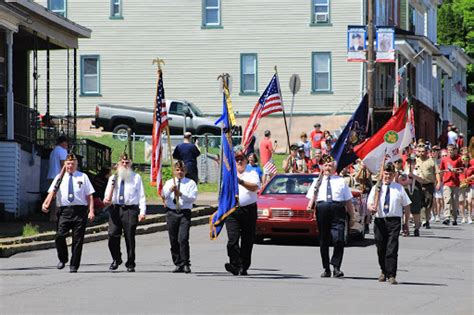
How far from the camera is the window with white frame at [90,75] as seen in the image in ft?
172

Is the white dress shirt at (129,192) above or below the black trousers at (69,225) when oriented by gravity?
above

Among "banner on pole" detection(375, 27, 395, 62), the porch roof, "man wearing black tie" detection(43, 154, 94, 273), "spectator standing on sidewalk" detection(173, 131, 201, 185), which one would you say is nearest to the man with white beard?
"man wearing black tie" detection(43, 154, 94, 273)

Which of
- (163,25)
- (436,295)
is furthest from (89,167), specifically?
(163,25)

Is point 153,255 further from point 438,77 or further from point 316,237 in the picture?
point 438,77

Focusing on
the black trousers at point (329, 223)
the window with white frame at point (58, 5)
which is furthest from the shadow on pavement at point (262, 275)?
the window with white frame at point (58, 5)

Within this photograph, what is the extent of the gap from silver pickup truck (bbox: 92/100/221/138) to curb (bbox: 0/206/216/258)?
55.1 feet

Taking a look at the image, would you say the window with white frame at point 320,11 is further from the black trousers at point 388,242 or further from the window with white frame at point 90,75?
the black trousers at point 388,242

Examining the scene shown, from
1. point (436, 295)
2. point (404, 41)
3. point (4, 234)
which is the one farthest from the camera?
point (404, 41)

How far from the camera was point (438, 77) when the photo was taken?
2972 inches

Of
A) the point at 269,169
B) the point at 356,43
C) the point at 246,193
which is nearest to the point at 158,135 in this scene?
the point at 246,193

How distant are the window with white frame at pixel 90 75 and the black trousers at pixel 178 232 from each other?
34155 mm

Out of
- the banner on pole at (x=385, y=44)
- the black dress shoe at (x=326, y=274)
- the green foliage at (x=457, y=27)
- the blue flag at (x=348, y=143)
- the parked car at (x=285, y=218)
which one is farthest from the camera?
the green foliage at (x=457, y=27)

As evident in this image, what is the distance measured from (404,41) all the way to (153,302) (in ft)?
145

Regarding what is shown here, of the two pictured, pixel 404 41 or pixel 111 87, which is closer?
pixel 111 87
